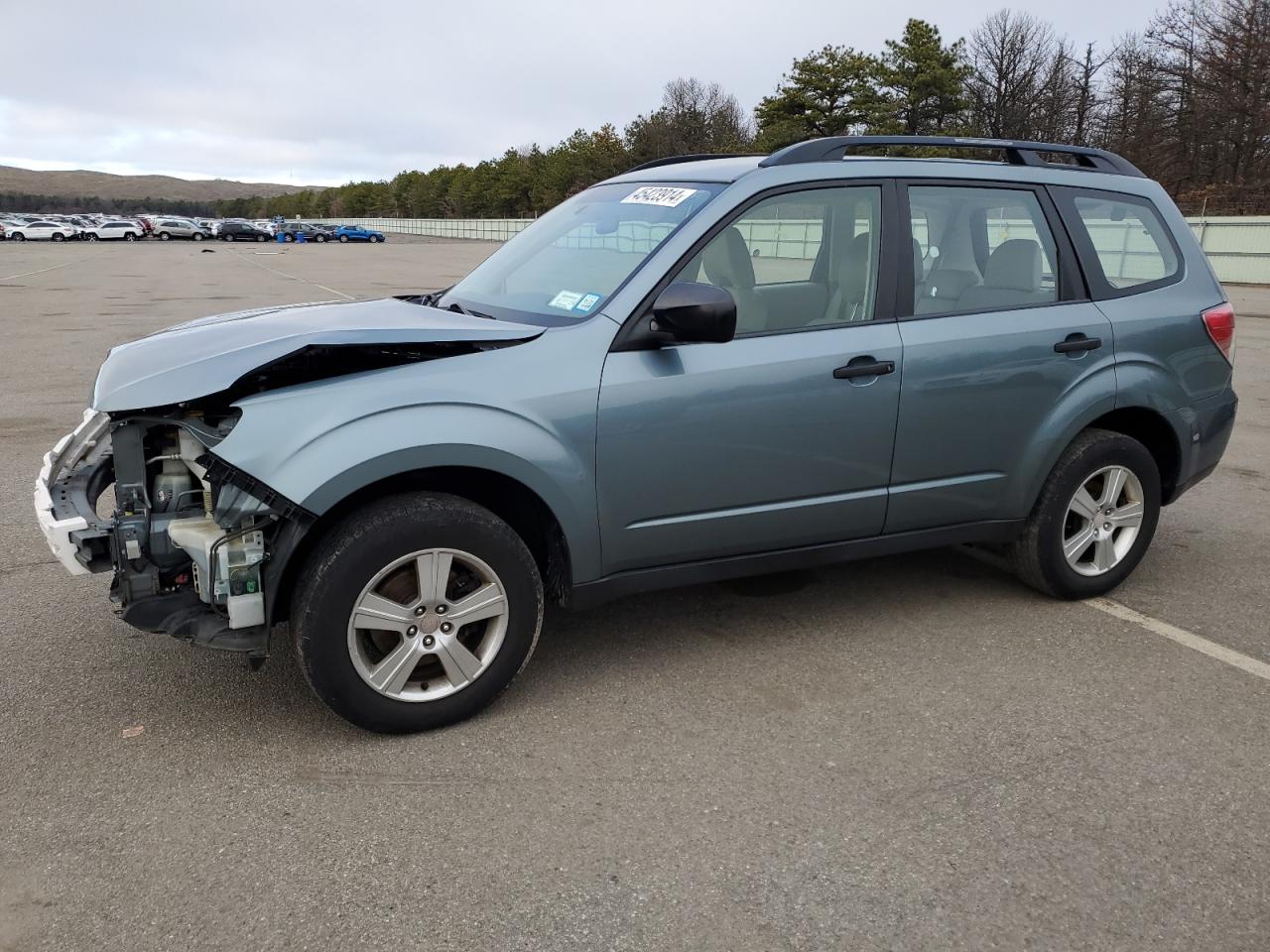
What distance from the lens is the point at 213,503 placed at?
3.24 metres

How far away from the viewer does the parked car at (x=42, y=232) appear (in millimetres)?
66875

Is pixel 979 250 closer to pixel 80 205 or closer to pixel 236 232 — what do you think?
pixel 236 232

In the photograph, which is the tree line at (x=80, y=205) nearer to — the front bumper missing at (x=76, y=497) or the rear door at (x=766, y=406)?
the front bumper missing at (x=76, y=497)

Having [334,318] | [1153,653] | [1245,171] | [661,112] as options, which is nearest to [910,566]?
[1153,653]

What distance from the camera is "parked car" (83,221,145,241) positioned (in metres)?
71.2

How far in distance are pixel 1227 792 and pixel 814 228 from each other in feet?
7.97

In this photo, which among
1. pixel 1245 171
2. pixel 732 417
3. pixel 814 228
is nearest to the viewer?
pixel 732 417

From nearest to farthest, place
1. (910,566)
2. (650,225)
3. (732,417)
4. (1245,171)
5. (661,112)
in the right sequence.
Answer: (732,417) → (650,225) → (910,566) → (1245,171) → (661,112)

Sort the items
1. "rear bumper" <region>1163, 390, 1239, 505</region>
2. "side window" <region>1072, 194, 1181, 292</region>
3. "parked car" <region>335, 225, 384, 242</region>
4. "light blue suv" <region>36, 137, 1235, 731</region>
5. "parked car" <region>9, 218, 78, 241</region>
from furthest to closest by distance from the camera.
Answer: "parked car" <region>335, 225, 384, 242</region>, "parked car" <region>9, 218, 78, 241</region>, "rear bumper" <region>1163, 390, 1239, 505</region>, "side window" <region>1072, 194, 1181, 292</region>, "light blue suv" <region>36, 137, 1235, 731</region>

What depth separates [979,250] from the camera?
433 cm

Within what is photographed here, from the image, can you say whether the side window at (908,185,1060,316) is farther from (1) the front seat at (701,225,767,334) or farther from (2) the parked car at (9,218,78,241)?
(2) the parked car at (9,218,78,241)

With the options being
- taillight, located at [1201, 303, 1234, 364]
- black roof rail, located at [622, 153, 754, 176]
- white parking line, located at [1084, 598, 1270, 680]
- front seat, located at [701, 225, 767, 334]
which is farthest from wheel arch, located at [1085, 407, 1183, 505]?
black roof rail, located at [622, 153, 754, 176]

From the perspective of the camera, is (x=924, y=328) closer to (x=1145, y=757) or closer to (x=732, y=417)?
(x=732, y=417)

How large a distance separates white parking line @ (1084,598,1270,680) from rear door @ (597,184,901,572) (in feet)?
4.23
